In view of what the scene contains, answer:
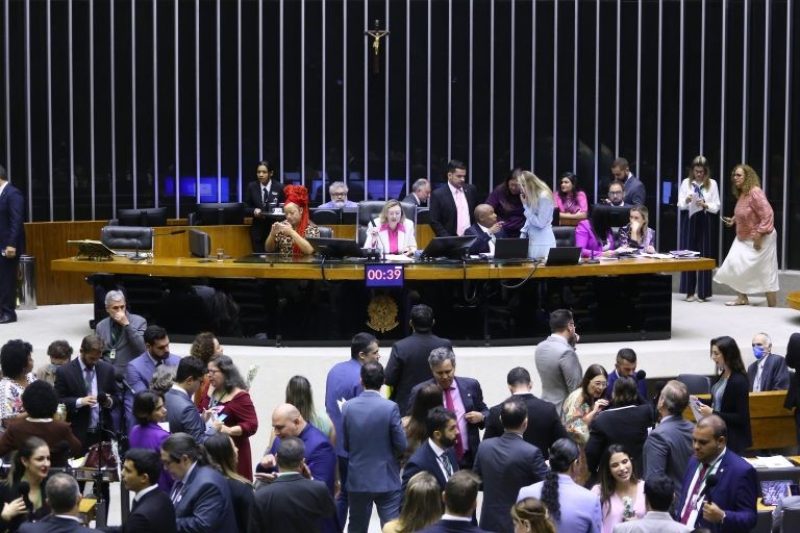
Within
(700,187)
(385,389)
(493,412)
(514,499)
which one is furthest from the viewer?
(700,187)

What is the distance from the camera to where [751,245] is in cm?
1933

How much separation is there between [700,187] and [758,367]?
720cm

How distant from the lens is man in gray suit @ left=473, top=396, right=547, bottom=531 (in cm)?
883

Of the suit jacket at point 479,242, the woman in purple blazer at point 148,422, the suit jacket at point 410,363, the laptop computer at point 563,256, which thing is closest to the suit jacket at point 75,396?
the woman in purple blazer at point 148,422

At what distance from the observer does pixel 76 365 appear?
1070 centimetres

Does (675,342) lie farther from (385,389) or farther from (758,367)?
(385,389)

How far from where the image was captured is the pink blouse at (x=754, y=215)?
19.0 meters

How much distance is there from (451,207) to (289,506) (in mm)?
10335

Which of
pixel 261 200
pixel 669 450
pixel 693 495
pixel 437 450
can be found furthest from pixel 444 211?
pixel 693 495

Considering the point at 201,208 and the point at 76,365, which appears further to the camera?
the point at 201,208

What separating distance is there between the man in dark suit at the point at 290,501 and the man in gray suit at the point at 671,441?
2.15 metres

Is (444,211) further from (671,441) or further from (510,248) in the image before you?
(671,441)

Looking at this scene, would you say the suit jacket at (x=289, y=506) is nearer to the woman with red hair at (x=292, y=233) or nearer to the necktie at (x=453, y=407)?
the necktie at (x=453, y=407)

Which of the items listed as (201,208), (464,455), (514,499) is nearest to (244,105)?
(201,208)
